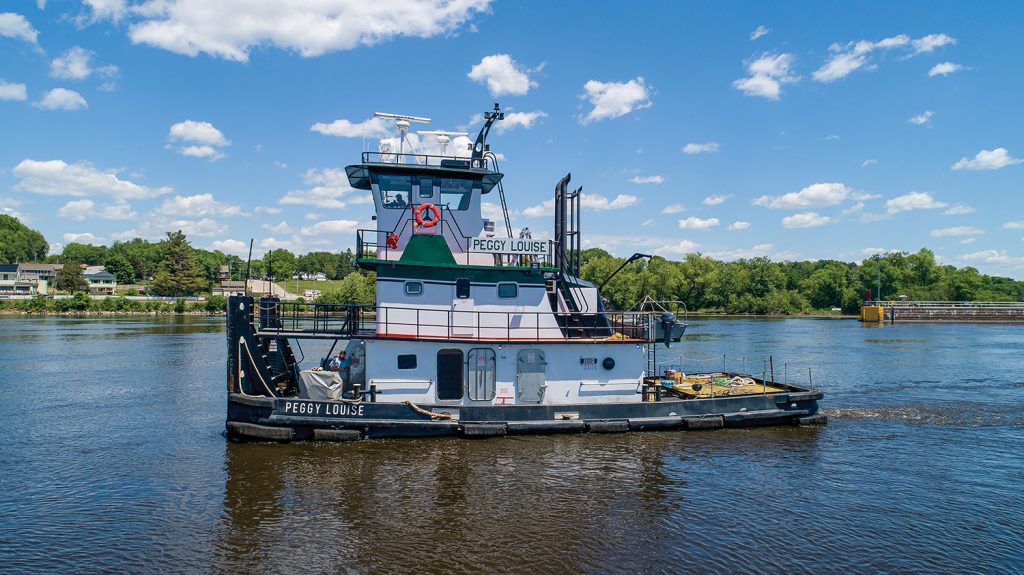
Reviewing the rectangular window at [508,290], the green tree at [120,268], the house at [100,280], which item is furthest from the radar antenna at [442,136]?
the green tree at [120,268]

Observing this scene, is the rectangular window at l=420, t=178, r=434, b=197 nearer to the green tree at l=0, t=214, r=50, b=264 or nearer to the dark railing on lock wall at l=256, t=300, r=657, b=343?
the dark railing on lock wall at l=256, t=300, r=657, b=343

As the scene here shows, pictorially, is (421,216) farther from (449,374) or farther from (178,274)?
(178,274)

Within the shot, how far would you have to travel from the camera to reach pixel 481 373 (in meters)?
15.5

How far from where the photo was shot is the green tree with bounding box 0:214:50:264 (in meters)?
144

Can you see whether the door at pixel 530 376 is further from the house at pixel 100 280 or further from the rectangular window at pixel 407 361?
the house at pixel 100 280

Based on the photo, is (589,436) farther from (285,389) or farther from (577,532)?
(285,389)

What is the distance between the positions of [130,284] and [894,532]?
14867 centimetres

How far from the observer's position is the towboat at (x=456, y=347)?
14766 millimetres

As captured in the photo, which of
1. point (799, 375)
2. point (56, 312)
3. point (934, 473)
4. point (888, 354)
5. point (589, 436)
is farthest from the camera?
point (56, 312)

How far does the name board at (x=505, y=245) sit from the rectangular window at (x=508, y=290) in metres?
1.06

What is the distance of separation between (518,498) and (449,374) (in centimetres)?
455

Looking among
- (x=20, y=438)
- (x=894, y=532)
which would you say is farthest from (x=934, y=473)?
(x=20, y=438)

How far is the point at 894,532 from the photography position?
10555mm

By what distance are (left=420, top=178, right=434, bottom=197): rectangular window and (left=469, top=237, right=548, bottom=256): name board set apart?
200 cm
